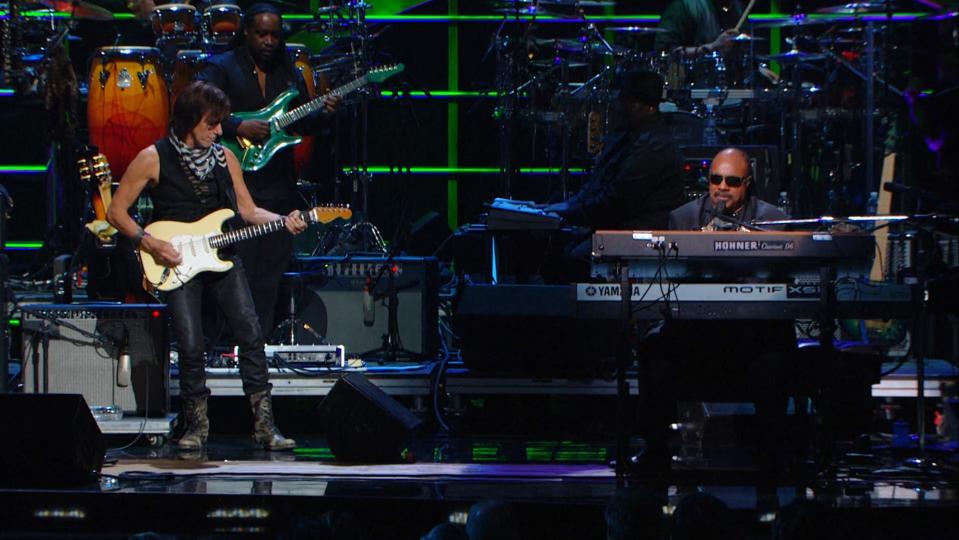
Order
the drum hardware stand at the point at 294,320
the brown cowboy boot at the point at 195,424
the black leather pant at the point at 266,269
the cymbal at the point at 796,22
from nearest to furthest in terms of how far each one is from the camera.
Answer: the brown cowboy boot at the point at 195,424, the black leather pant at the point at 266,269, the drum hardware stand at the point at 294,320, the cymbal at the point at 796,22

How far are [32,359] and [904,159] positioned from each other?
20.6 feet

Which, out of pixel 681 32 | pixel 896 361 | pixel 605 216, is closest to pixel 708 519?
pixel 605 216

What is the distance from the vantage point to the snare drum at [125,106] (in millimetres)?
8469

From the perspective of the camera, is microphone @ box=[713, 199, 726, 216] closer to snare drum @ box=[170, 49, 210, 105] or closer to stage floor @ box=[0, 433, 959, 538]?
stage floor @ box=[0, 433, 959, 538]

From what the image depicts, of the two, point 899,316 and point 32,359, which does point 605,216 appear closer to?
point 899,316

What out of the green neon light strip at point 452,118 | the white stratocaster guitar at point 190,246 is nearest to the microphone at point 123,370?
the white stratocaster guitar at point 190,246

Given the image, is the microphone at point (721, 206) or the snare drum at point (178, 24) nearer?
the microphone at point (721, 206)

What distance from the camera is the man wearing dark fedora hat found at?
304 inches

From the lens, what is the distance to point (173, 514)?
577 cm

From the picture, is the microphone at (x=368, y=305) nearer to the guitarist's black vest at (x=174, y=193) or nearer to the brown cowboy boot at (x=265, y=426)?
the brown cowboy boot at (x=265, y=426)

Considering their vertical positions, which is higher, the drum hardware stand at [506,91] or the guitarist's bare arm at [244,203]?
the drum hardware stand at [506,91]

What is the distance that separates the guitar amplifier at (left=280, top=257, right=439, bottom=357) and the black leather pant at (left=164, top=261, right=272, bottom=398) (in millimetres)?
1323

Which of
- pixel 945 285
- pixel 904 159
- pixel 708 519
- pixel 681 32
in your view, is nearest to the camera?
pixel 708 519

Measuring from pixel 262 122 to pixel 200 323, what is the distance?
1.54 metres
